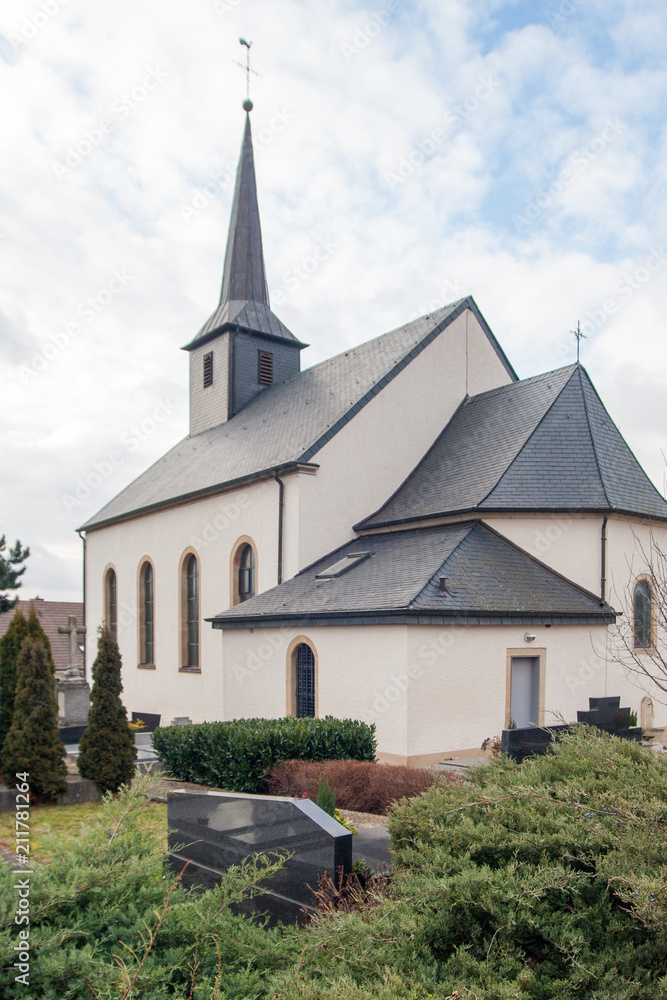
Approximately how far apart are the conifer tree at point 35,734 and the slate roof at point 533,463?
9.03 meters

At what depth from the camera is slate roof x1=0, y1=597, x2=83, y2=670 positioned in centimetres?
4003

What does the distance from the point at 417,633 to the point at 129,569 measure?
1620 centimetres

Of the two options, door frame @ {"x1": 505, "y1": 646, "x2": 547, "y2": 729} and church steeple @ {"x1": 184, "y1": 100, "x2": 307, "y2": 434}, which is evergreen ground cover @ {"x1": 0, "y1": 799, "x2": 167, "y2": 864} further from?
church steeple @ {"x1": 184, "y1": 100, "x2": 307, "y2": 434}

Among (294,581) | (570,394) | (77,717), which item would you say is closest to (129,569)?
(77,717)

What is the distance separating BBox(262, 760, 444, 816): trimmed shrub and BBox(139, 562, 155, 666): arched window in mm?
15686

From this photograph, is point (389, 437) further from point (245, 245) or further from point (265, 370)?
point (245, 245)

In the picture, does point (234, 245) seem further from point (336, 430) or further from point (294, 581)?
point (294, 581)

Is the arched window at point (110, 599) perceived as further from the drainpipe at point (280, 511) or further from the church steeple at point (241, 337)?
the drainpipe at point (280, 511)

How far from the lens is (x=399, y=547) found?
17.0m

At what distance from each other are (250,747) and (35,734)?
307 centimetres

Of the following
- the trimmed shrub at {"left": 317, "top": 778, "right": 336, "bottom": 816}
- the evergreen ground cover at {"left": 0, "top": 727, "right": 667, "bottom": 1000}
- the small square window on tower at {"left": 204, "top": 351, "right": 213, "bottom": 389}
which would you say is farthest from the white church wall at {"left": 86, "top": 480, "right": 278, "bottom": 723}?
the evergreen ground cover at {"left": 0, "top": 727, "right": 667, "bottom": 1000}

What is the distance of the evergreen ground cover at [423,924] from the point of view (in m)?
3.36

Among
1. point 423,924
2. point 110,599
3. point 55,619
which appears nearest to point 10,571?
point 110,599

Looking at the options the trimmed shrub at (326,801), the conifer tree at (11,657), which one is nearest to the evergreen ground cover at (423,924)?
the trimmed shrub at (326,801)
